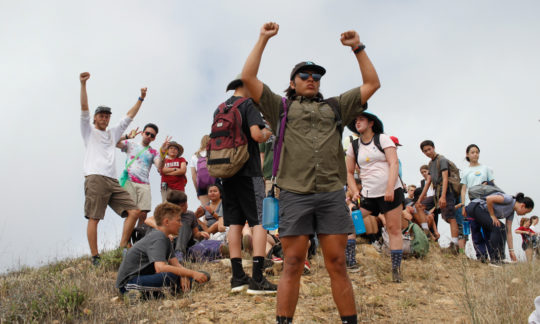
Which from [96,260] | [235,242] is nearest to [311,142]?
[235,242]

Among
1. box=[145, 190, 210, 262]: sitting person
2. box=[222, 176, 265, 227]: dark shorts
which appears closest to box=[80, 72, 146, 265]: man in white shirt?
box=[145, 190, 210, 262]: sitting person

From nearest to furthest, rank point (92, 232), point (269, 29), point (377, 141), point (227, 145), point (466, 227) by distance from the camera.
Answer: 1. point (269, 29)
2. point (227, 145)
3. point (377, 141)
4. point (92, 232)
5. point (466, 227)

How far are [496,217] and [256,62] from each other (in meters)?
6.53

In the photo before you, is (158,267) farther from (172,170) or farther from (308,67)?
(172,170)

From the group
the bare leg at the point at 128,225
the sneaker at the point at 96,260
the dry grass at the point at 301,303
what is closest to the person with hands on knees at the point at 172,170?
the bare leg at the point at 128,225

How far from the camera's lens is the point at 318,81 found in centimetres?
340

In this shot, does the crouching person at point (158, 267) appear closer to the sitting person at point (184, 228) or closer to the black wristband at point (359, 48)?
the sitting person at point (184, 228)

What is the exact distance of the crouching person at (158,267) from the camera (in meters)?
4.70

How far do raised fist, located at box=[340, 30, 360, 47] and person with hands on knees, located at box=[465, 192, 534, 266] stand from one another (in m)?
5.80

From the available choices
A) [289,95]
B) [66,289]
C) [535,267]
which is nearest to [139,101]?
[66,289]

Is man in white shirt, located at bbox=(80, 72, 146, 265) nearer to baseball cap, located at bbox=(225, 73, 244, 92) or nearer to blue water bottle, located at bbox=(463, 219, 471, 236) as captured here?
baseball cap, located at bbox=(225, 73, 244, 92)

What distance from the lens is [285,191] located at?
3152 millimetres

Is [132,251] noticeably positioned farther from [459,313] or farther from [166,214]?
[459,313]

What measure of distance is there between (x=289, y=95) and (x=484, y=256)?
21.2ft
